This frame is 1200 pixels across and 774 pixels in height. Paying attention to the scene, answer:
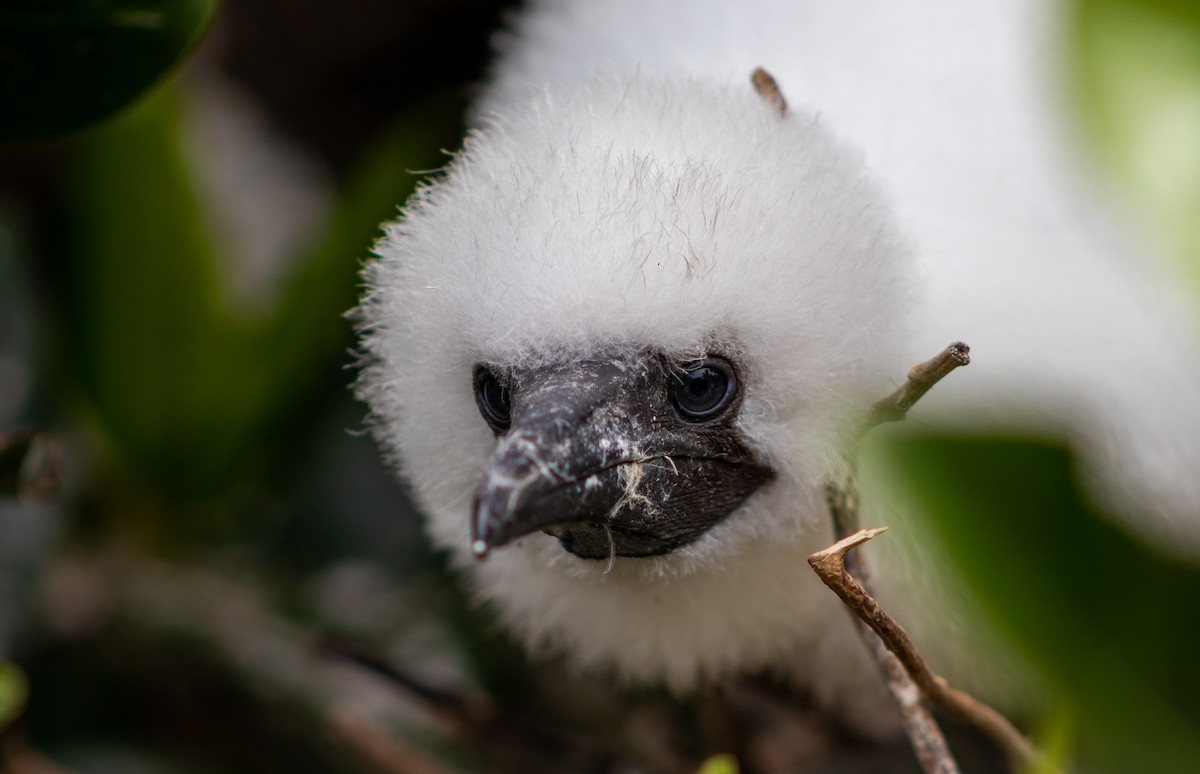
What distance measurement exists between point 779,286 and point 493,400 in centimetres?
30

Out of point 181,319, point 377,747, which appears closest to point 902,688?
point 377,747

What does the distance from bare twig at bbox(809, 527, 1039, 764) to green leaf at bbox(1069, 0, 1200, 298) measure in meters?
0.31

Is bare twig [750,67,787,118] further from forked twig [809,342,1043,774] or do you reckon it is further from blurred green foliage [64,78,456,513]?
blurred green foliage [64,78,456,513]

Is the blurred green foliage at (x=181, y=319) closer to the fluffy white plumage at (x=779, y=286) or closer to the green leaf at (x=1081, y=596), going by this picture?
the fluffy white plumage at (x=779, y=286)

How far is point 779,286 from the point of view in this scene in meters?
0.98

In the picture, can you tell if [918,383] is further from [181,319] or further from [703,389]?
[181,319]

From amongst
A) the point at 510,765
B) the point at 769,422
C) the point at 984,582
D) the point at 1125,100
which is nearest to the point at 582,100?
the point at 769,422

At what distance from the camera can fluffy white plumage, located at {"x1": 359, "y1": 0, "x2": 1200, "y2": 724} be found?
37.6 inches

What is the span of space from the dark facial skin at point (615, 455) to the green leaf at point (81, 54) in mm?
444

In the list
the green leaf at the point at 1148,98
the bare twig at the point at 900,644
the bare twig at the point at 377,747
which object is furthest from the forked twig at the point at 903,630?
the bare twig at the point at 377,747

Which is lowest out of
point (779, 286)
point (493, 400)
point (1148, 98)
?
point (493, 400)

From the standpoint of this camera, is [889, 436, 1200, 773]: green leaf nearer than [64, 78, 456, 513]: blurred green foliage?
Yes

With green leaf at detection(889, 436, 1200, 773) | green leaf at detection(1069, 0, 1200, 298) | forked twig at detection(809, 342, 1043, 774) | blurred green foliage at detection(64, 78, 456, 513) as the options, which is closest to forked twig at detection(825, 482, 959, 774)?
forked twig at detection(809, 342, 1043, 774)

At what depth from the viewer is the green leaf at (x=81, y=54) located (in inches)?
40.5
